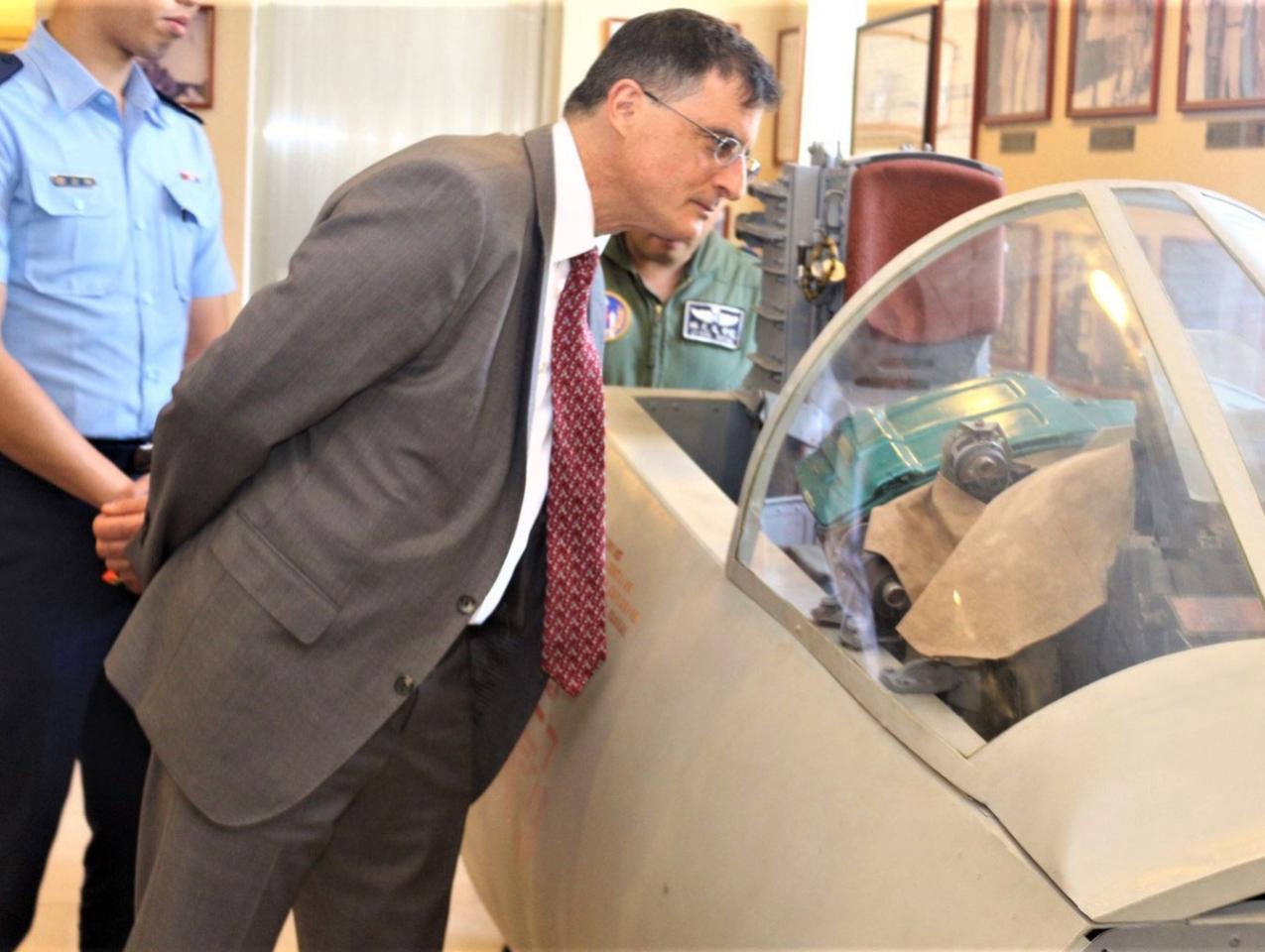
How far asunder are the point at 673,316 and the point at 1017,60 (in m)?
1.81

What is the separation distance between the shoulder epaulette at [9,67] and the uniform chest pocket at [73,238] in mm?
139

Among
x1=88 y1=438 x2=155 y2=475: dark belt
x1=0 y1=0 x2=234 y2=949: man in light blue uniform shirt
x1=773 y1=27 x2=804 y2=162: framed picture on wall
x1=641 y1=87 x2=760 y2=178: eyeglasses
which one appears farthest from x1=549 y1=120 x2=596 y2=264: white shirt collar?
x1=773 y1=27 x2=804 y2=162: framed picture on wall

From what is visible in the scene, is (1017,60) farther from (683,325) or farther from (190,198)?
(190,198)

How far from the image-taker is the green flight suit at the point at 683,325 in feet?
9.80

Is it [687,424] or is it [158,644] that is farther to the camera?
[687,424]

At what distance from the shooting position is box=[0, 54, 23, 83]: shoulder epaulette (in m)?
1.87

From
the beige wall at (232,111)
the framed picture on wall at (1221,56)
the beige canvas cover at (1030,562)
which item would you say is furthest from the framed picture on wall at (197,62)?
the beige canvas cover at (1030,562)

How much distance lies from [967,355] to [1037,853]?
2.09 ft

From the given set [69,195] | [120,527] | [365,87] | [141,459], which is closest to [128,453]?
[141,459]

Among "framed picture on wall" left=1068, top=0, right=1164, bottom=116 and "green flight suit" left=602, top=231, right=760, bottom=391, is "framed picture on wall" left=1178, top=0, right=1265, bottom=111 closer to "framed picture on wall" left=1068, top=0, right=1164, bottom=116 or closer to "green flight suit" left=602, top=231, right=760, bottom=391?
"framed picture on wall" left=1068, top=0, right=1164, bottom=116

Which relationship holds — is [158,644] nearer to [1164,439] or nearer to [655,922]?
[655,922]

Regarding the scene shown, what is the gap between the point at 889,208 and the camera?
2.37 m

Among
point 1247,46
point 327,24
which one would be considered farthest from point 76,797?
point 327,24

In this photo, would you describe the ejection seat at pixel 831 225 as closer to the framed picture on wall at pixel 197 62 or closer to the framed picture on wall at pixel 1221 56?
the framed picture on wall at pixel 1221 56
